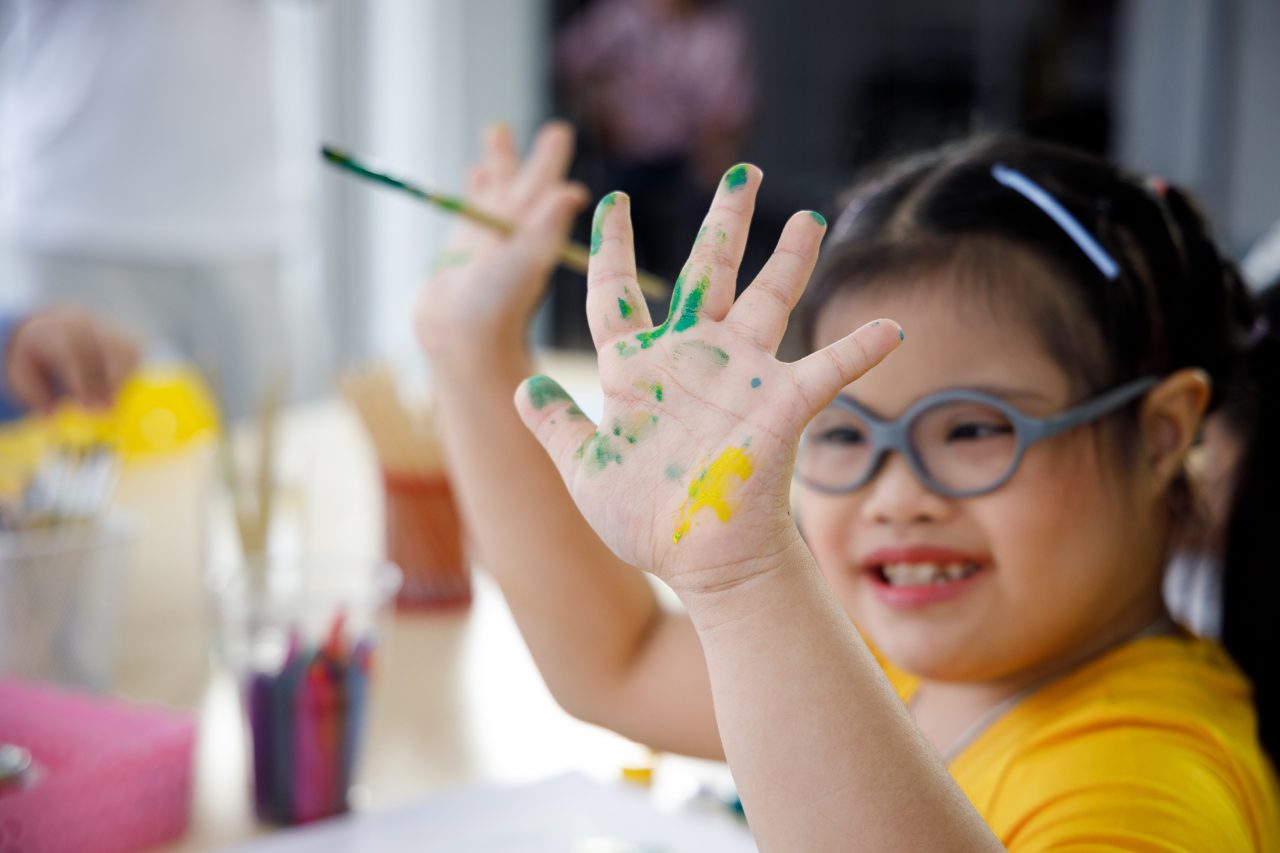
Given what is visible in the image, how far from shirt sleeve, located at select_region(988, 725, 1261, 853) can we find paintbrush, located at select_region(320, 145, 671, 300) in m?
0.30

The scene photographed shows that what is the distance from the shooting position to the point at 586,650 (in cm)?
75

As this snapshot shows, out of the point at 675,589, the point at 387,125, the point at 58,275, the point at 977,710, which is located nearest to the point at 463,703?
the point at 977,710

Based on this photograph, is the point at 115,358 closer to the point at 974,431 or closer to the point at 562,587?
the point at 562,587

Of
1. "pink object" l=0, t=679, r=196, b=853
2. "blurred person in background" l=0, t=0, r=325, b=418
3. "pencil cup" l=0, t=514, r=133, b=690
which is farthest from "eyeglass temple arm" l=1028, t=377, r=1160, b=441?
"blurred person in background" l=0, t=0, r=325, b=418

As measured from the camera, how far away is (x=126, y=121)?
6.53ft

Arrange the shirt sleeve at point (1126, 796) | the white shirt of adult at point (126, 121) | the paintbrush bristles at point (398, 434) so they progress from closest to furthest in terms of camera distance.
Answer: the shirt sleeve at point (1126, 796), the paintbrush bristles at point (398, 434), the white shirt of adult at point (126, 121)

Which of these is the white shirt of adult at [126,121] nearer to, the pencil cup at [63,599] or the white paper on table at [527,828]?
the pencil cup at [63,599]

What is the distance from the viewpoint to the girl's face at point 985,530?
65cm

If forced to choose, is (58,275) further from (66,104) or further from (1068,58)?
(1068,58)

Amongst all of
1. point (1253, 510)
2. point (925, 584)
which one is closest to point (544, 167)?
point (925, 584)

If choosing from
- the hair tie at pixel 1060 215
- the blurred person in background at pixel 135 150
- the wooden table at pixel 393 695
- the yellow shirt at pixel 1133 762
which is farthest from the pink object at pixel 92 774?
the blurred person in background at pixel 135 150

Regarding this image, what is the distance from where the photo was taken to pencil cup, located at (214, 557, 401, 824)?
784mm

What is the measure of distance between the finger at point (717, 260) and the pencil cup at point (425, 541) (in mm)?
723

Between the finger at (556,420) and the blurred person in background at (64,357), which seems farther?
the blurred person in background at (64,357)
